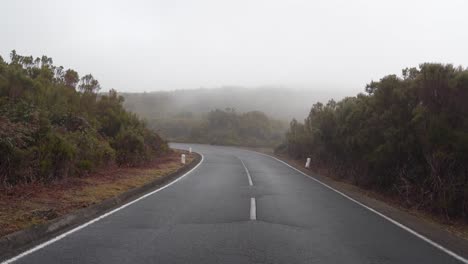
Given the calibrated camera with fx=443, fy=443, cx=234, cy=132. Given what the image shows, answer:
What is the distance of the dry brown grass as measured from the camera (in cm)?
803

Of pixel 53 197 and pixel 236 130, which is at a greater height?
pixel 236 130

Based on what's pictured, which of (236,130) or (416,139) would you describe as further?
(236,130)

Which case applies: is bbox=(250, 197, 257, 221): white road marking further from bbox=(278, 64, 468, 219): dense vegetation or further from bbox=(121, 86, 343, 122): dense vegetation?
bbox=(121, 86, 343, 122): dense vegetation

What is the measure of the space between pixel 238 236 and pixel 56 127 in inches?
399

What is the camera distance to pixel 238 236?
770 cm

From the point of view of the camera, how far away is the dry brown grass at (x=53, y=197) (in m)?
8.03

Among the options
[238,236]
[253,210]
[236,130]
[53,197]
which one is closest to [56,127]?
[53,197]

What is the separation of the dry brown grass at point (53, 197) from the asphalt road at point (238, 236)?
954 mm

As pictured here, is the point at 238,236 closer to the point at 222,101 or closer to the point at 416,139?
the point at 416,139

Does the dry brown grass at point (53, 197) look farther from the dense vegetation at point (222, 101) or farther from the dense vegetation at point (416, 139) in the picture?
the dense vegetation at point (222, 101)

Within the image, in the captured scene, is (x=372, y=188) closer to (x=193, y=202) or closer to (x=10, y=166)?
(x=193, y=202)

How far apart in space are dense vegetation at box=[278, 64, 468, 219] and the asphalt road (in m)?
2.64

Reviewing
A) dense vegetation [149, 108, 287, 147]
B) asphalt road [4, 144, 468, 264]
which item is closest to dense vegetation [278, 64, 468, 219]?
asphalt road [4, 144, 468, 264]

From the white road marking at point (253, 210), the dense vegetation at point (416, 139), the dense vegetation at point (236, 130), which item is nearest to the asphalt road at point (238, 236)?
the white road marking at point (253, 210)
